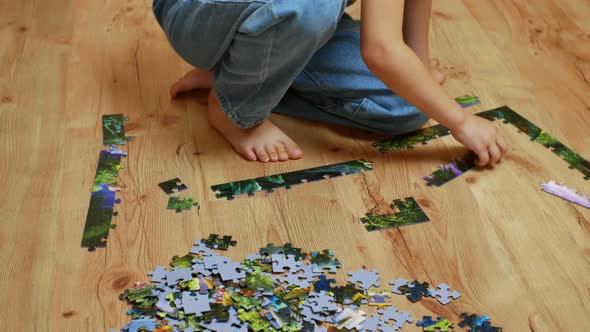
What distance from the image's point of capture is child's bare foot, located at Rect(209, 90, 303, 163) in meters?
1.67

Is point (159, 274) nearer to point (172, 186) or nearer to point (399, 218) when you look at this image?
point (172, 186)

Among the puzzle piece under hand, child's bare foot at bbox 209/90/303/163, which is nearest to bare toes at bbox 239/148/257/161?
child's bare foot at bbox 209/90/303/163

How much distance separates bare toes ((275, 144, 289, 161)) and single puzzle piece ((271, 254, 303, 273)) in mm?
338

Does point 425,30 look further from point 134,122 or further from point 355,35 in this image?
point 134,122

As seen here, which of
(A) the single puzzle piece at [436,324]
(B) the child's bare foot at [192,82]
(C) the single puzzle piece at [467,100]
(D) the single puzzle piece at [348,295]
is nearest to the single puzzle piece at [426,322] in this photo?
(A) the single puzzle piece at [436,324]

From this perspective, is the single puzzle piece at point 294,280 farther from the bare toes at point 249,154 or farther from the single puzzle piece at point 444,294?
the bare toes at point 249,154

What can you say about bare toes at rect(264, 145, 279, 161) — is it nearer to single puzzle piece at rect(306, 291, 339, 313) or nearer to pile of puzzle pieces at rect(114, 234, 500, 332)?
pile of puzzle pieces at rect(114, 234, 500, 332)

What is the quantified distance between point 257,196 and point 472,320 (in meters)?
0.53

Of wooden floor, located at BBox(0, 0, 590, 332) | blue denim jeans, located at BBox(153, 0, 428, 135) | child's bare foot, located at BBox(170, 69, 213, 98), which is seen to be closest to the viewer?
wooden floor, located at BBox(0, 0, 590, 332)

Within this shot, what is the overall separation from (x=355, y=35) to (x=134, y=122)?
0.59m

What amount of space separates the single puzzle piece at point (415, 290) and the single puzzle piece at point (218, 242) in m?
0.34

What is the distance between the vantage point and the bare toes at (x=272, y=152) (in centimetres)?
167

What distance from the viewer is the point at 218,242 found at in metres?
1.43

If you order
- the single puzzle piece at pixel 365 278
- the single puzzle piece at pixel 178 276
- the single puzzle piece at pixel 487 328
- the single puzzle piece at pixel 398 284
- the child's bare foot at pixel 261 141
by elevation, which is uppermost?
the child's bare foot at pixel 261 141
